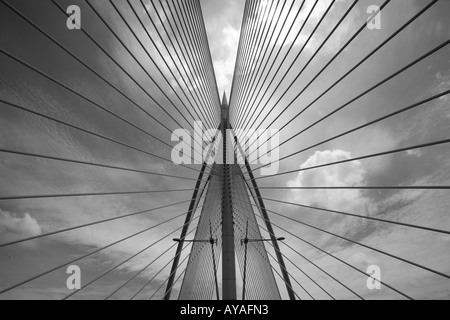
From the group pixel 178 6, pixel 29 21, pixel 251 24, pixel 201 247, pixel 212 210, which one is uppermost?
pixel 251 24
